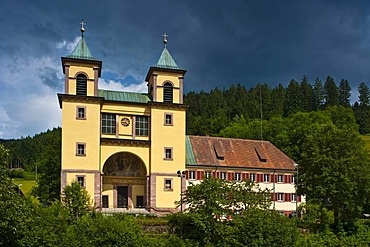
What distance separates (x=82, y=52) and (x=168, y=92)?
11.1 m

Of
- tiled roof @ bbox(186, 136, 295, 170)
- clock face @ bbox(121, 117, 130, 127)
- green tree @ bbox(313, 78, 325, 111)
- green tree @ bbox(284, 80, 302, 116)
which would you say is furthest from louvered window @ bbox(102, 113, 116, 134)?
green tree @ bbox(313, 78, 325, 111)

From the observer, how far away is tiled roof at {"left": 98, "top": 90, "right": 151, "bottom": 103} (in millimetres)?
57625

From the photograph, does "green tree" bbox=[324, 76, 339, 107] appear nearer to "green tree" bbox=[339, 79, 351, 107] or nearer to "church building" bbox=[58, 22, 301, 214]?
"green tree" bbox=[339, 79, 351, 107]

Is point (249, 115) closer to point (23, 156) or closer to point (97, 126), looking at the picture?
point (97, 126)

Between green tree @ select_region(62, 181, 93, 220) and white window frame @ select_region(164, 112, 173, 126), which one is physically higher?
white window frame @ select_region(164, 112, 173, 126)

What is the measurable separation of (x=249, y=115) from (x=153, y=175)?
7134 centimetres

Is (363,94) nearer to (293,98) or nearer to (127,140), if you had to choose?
(293,98)

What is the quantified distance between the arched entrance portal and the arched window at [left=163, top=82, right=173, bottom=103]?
7.89 m

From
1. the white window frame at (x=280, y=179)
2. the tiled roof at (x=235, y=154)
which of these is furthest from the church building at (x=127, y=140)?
the white window frame at (x=280, y=179)

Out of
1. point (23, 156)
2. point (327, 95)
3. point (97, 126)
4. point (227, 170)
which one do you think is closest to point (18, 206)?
point (97, 126)

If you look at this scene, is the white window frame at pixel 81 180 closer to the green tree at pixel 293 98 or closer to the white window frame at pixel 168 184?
the white window frame at pixel 168 184

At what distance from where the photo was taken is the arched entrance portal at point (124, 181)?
57.4 m

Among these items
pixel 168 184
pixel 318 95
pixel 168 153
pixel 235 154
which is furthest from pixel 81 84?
pixel 318 95

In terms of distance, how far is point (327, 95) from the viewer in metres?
144
